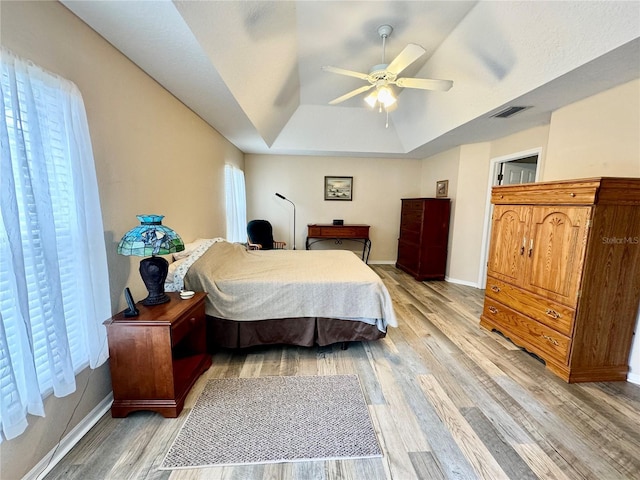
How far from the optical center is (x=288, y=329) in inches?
87.3

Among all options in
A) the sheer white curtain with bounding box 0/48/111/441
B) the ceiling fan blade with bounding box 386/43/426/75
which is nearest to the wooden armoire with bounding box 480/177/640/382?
the ceiling fan blade with bounding box 386/43/426/75

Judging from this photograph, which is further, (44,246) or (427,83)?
(427,83)

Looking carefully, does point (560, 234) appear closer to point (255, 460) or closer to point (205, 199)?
point (255, 460)

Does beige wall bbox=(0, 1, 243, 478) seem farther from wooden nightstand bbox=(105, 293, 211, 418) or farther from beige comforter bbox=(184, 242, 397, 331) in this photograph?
beige comforter bbox=(184, 242, 397, 331)

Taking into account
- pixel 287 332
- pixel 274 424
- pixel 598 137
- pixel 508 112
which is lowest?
pixel 274 424

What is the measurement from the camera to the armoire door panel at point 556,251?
6.19 feet

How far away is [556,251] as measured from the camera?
2.05 m

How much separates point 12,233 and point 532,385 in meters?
3.06

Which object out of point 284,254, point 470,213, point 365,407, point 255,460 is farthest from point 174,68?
point 470,213

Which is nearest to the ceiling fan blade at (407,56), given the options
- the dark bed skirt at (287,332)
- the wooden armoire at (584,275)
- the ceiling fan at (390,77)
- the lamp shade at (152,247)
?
the ceiling fan at (390,77)

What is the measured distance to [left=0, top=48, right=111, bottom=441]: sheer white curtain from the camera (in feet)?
3.18

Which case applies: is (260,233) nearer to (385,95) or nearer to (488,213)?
(385,95)

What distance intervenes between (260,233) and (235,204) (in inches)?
25.1

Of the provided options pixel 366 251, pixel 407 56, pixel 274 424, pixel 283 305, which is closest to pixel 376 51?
pixel 407 56
